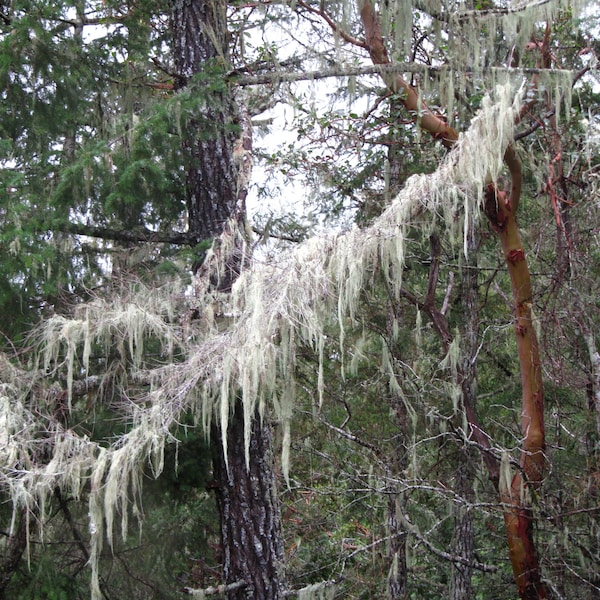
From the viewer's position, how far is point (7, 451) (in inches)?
165

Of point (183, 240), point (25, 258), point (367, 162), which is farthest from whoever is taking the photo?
point (367, 162)

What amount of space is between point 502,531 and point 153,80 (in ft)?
18.1

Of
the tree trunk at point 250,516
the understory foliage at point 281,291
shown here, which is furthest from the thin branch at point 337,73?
the tree trunk at point 250,516

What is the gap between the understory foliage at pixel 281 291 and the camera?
4352 millimetres

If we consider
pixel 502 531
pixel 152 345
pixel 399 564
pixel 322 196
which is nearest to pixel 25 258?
pixel 152 345

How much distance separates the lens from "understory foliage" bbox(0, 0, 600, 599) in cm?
435

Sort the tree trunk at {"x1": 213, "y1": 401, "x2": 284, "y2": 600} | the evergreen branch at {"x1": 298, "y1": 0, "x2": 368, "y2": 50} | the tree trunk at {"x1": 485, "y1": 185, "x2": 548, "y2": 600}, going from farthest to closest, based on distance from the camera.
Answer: the evergreen branch at {"x1": 298, "y1": 0, "x2": 368, "y2": 50}, the tree trunk at {"x1": 213, "y1": 401, "x2": 284, "y2": 600}, the tree trunk at {"x1": 485, "y1": 185, "x2": 548, "y2": 600}

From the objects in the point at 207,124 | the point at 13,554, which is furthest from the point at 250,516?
the point at 207,124

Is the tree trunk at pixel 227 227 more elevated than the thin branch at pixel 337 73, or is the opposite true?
the thin branch at pixel 337 73

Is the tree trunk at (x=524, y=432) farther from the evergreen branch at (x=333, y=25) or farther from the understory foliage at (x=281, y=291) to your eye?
the evergreen branch at (x=333, y=25)

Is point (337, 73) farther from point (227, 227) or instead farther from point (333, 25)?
point (227, 227)

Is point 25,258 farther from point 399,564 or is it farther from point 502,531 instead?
point 502,531

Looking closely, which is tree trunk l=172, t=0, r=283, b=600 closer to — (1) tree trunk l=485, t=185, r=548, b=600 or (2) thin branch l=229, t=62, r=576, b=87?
(2) thin branch l=229, t=62, r=576, b=87

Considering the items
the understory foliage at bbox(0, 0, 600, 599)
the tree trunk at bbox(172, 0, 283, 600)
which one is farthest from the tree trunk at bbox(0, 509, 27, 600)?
the tree trunk at bbox(172, 0, 283, 600)
